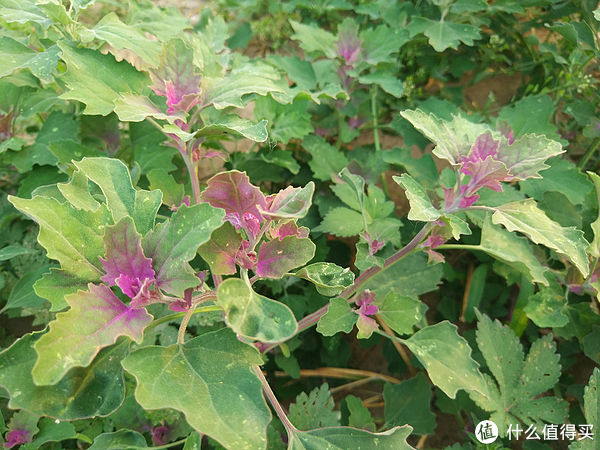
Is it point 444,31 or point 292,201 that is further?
point 444,31

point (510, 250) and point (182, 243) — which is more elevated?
point (182, 243)

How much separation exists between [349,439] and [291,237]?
1.35ft

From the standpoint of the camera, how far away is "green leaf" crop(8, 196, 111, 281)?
30.7 inches

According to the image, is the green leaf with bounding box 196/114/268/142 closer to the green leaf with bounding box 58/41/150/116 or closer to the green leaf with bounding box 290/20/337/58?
the green leaf with bounding box 58/41/150/116

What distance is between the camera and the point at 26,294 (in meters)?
1.24

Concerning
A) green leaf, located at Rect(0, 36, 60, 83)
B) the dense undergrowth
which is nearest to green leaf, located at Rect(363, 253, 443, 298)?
the dense undergrowth

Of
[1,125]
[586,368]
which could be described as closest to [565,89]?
[586,368]

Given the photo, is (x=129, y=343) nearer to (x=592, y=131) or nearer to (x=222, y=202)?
(x=222, y=202)

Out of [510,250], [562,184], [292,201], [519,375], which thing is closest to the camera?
[292,201]

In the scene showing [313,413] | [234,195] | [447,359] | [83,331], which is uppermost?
[234,195]

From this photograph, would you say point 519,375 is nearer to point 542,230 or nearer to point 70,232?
point 542,230

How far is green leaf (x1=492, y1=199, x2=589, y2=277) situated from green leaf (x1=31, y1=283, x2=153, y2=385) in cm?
70

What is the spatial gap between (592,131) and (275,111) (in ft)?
3.36

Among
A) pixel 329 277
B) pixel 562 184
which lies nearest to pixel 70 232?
pixel 329 277
